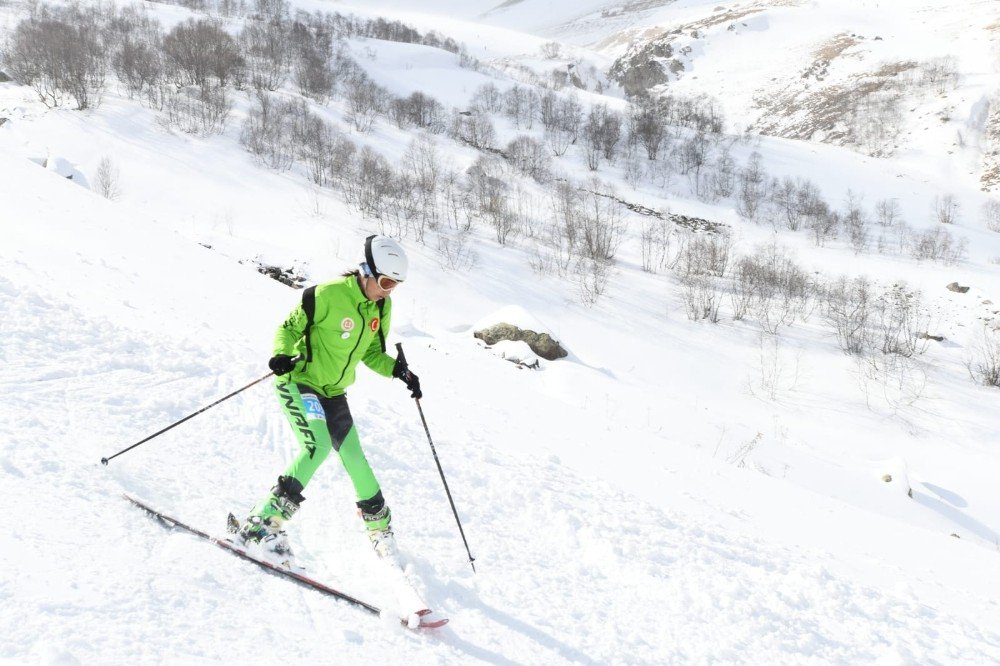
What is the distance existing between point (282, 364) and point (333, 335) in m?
0.38

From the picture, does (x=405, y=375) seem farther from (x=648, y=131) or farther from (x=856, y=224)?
(x=648, y=131)

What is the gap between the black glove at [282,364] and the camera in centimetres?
354

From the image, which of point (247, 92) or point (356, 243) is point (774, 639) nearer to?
point (356, 243)

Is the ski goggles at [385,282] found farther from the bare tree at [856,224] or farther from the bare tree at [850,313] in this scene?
the bare tree at [856,224]

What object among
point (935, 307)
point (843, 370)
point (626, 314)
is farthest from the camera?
point (935, 307)

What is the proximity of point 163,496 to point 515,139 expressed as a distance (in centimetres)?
5779

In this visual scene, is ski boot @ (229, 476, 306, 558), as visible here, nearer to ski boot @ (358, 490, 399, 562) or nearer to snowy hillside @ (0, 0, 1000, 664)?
snowy hillside @ (0, 0, 1000, 664)

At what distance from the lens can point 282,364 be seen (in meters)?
3.59

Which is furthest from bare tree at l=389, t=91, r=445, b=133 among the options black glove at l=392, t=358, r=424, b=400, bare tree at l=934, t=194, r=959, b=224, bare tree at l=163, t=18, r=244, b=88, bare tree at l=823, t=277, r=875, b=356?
black glove at l=392, t=358, r=424, b=400

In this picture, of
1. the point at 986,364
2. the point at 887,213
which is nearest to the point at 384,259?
the point at 986,364

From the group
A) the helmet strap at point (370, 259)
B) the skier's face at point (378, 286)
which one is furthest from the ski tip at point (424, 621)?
the helmet strap at point (370, 259)

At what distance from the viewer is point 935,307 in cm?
3141

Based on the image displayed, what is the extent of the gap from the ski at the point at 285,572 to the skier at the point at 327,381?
0.35 ft

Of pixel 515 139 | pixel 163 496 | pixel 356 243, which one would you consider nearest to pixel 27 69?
pixel 356 243
